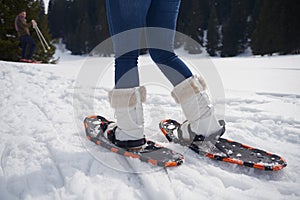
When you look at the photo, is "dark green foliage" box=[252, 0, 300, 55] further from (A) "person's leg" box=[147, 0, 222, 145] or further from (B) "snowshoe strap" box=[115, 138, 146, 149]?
(B) "snowshoe strap" box=[115, 138, 146, 149]

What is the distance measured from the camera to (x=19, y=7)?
8117mm

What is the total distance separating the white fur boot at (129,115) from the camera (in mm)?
1021

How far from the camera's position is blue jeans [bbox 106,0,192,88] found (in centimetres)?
100

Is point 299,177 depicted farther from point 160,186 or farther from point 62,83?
point 62,83

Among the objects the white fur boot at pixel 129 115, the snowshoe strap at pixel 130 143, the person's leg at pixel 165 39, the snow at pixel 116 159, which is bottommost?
the snow at pixel 116 159

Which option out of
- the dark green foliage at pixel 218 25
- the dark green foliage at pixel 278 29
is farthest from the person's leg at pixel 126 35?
the dark green foliage at pixel 278 29

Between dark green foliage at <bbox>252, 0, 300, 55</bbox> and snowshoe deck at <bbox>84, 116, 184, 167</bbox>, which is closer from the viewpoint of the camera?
snowshoe deck at <bbox>84, 116, 184, 167</bbox>

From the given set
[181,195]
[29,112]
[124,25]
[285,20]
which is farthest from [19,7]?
[285,20]

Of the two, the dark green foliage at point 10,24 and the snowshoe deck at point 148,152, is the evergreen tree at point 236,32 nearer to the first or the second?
the dark green foliage at point 10,24

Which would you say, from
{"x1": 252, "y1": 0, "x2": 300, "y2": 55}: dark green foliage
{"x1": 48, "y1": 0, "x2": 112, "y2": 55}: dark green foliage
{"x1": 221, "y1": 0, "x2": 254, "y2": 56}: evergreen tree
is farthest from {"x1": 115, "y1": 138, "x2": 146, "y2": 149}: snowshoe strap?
{"x1": 48, "y1": 0, "x2": 112, "y2": 55}: dark green foliage

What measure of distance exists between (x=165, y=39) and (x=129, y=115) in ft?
1.37

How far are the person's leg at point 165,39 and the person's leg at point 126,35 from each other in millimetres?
116

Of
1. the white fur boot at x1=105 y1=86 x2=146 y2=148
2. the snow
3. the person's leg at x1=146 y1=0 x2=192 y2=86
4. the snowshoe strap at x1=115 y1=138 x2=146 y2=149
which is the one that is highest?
the person's leg at x1=146 y1=0 x2=192 y2=86

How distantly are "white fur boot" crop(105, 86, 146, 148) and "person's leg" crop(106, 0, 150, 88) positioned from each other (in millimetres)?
41
